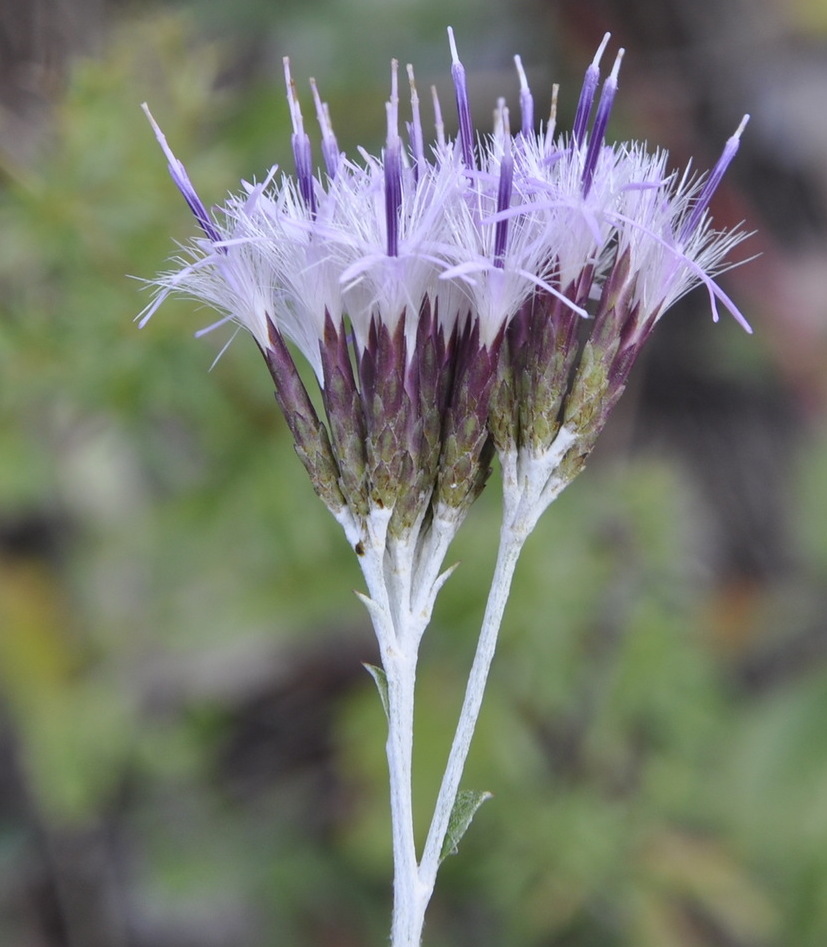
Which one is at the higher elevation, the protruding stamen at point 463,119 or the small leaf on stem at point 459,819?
the protruding stamen at point 463,119

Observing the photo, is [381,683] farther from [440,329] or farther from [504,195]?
[504,195]

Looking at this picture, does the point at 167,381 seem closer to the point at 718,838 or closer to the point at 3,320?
the point at 3,320

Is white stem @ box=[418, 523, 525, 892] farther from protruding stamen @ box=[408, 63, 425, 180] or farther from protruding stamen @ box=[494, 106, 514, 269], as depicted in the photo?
protruding stamen @ box=[408, 63, 425, 180]

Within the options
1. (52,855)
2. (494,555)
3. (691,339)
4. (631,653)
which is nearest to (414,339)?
(494,555)

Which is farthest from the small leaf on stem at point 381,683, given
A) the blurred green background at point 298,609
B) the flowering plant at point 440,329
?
the blurred green background at point 298,609

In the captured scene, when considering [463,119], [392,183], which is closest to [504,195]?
[392,183]

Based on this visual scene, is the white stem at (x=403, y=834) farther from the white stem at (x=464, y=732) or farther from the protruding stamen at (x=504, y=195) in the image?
the protruding stamen at (x=504, y=195)

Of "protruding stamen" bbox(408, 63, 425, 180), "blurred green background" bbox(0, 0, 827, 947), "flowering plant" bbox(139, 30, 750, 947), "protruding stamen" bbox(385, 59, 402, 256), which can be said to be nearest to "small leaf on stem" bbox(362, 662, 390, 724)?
"flowering plant" bbox(139, 30, 750, 947)
